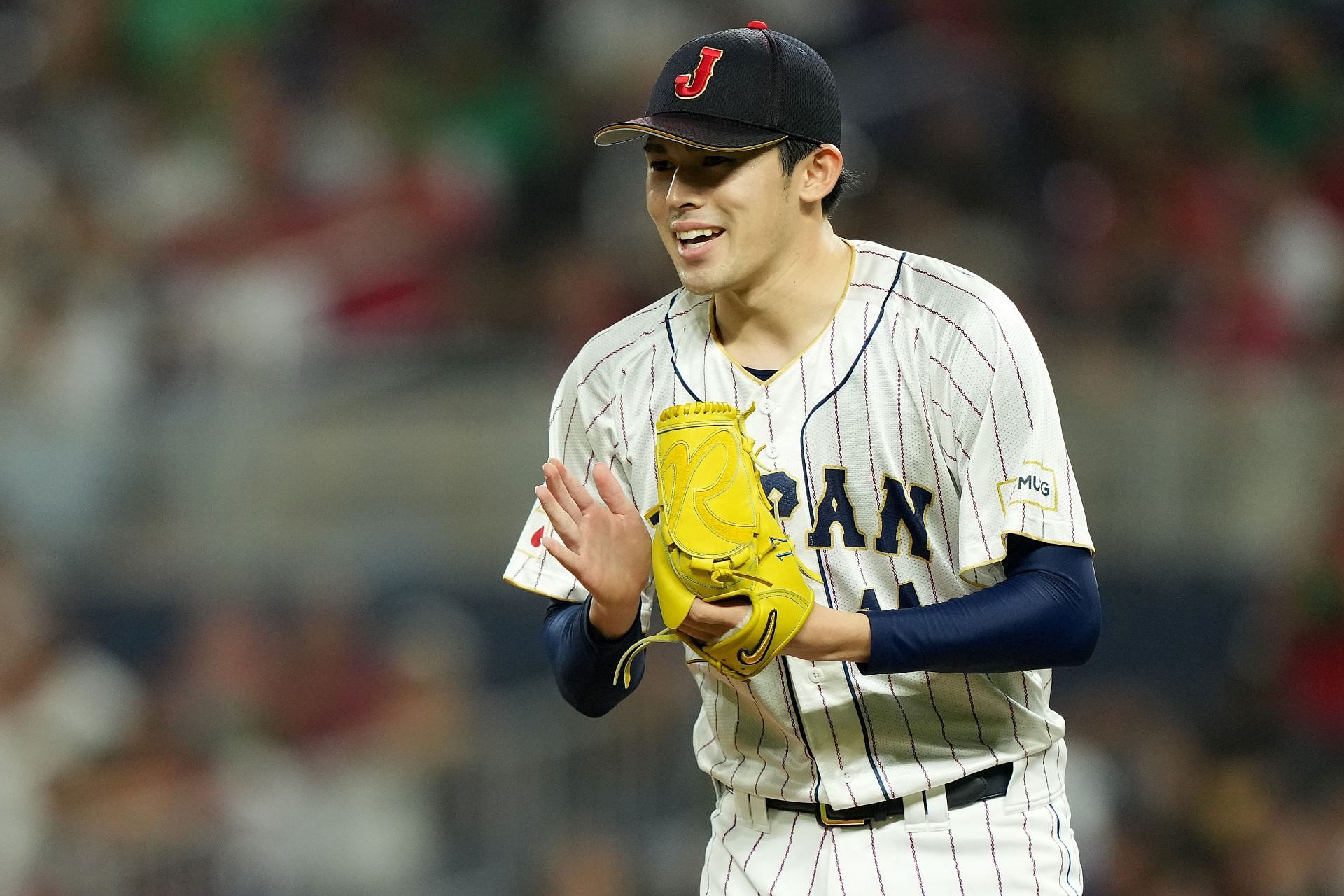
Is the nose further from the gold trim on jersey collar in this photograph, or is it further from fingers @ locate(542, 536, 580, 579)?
fingers @ locate(542, 536, 580, 579)

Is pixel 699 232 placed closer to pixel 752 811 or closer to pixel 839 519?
pixel 839 519

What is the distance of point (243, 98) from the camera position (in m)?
7.27

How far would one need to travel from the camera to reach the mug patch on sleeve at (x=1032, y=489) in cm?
225

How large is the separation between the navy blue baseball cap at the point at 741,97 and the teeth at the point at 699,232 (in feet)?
0.36

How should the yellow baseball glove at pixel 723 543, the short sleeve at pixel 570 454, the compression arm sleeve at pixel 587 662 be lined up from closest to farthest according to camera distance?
the yellow baseball glove at pixel 723 543
the compression arm sleeve at pixel 587 662
the short sleeve at pixel 570 454

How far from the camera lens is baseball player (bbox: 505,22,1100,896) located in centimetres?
230

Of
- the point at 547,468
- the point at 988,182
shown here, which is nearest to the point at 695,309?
the point at 547,468

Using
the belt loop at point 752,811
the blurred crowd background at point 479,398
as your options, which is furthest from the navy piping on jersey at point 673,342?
the blurred crowd background at point 479,398

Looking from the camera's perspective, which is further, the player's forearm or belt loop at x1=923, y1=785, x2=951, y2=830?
belt loop at x1=923, y1=785, x2=951, y2=830

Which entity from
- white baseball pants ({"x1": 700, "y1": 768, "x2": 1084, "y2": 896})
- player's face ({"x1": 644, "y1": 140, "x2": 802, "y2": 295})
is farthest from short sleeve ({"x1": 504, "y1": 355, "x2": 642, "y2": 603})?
white baseball pants ({"x1": 700, "y1": 768, "x2": 1084, "y2": 896})

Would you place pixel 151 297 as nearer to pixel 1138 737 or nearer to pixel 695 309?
pixel 1138 737

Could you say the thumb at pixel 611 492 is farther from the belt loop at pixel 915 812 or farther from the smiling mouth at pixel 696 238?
the belt loop at pixel 915 812

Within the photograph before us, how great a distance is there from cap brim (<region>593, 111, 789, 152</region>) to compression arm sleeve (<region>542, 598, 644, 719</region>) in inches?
25.9

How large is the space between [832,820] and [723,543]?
1.76 feet
